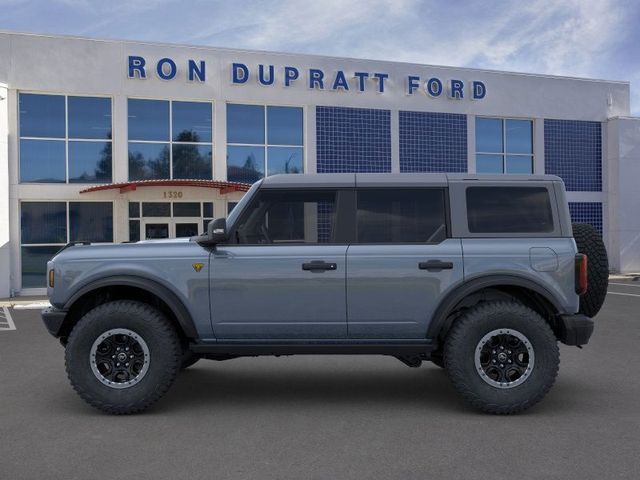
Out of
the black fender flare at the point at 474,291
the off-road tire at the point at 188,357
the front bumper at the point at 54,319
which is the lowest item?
the off-road tire at the point at 188,357

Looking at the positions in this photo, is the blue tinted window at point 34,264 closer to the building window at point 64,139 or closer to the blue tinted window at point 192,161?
the building window at point 64,139

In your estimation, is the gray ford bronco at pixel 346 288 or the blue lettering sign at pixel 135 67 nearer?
the gray ford bronco at pixel 346 288

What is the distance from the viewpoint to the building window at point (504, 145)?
80.1 feet

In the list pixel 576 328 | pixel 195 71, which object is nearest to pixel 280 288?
pixel 576 328

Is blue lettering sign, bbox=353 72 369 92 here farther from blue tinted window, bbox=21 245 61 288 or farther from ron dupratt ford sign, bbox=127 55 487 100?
blue tinted window, bbox=21 245 61 288

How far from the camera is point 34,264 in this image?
19.6m

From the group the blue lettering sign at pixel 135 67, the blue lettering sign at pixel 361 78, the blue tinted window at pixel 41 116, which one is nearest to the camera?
the blue tinted window at pixel 41 116

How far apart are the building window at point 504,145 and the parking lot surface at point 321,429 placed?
17.6 m

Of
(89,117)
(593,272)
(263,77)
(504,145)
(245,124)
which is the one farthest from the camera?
(504,145)

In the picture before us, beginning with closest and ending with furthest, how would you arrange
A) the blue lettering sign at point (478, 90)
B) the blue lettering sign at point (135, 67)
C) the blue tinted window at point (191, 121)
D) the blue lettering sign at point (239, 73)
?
the blue lettering sign at point (135, 67) < the blue tinted window at point (191, 121) < the blue lettering sign at point (239, 73) < the blue lettering sign at point (478, 90)

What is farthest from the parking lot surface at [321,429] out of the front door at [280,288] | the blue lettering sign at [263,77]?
the blue lettering sign at [263,77]

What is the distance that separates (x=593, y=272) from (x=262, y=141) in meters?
16.7

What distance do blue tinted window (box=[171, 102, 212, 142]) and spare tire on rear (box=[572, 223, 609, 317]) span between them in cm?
1644

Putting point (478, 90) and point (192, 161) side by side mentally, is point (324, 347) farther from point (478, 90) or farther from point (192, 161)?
point (478, 90)
